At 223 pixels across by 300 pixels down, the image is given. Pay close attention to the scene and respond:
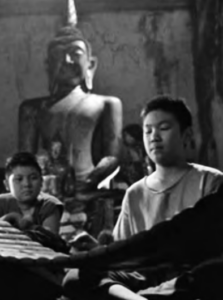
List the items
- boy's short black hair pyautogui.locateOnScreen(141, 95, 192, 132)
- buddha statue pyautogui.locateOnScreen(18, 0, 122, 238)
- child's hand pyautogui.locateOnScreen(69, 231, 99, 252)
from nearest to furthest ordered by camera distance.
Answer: child's hand pyautogui.locateOnScreen(69, 231, 99, 252) < boy's short black hair pyautogui.locateOnScreen(141, 95, 192, 132) < buddha statue pyautogui.locateOnScreen(18, 0, 122, 238)

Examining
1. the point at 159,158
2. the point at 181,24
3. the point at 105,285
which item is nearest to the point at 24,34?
the point at 181,24

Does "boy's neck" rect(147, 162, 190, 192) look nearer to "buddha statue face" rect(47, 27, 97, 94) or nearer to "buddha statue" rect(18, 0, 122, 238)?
"buddha statue" rect(18, 0, 122, 238)

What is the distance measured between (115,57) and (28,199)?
12.4 ft

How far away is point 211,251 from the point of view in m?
1.85

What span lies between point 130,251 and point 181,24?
213 inches

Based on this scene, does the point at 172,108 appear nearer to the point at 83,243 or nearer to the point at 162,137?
the point at 162,137

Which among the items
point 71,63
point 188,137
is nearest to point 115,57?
point 71,63

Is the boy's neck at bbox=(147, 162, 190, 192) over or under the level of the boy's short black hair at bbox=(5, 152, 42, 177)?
over

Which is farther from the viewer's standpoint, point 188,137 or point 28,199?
point 28,199

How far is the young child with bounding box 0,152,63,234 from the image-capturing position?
3246 mm

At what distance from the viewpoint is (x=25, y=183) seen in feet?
11.4

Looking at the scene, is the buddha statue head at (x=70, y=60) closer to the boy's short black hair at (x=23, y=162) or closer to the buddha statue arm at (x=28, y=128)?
the buddha statue arm at (x=28, y=128)

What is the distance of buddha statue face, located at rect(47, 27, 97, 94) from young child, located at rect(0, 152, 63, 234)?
3.14m

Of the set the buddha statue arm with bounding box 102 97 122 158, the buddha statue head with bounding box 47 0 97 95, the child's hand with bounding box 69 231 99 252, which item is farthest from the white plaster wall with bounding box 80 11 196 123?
the child's hand with bounding box 69 231 99 252
